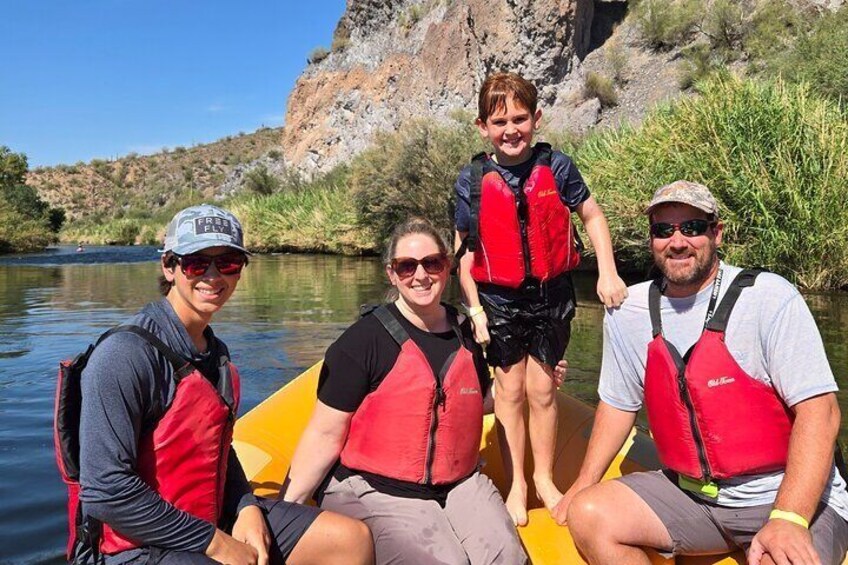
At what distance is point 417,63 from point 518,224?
2655cm

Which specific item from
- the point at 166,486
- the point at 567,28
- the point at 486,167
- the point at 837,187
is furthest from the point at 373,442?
the point at 567,28

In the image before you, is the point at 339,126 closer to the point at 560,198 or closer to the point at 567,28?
the point at 567,28

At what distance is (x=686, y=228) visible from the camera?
6.35ft

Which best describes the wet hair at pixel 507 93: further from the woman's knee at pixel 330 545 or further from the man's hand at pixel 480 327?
the woman's knee at pixel 330 545

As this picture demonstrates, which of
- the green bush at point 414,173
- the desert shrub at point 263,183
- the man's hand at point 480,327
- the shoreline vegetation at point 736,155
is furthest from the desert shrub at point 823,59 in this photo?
the desert shrub at point 263,183

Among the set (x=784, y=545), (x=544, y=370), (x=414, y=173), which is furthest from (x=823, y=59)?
(x=784, y=545)

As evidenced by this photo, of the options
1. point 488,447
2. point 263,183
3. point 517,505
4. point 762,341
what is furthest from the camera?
point 263,183

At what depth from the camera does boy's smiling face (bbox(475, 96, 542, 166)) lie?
2328 mm

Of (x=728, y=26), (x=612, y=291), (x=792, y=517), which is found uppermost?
(x=728, y=26)

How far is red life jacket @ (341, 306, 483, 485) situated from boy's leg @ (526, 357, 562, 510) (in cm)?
51

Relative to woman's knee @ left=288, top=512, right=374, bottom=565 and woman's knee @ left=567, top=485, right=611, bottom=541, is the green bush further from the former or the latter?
woman's knee @ left=288, top=512, right=374, bottom=565

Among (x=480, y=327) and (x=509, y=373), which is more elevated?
(x=480, y=327)

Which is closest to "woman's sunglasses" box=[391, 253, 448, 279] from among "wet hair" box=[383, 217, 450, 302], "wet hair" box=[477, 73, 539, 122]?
"wet hair" box=[383, 217, 450, 302]

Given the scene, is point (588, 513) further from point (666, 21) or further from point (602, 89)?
point (666, 21)
